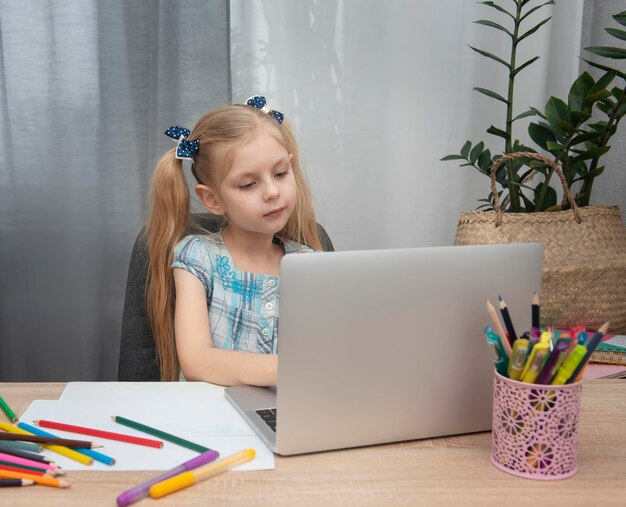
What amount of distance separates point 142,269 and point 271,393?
1.56ft

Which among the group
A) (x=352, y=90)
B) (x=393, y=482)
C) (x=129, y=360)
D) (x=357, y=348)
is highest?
(x=352, y=90)

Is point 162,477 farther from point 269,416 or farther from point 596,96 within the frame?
point 596,96

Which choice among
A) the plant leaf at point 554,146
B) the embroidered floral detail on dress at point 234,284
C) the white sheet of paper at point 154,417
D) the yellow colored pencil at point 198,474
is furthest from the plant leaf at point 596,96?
the yellow colored pencil at point 198,474

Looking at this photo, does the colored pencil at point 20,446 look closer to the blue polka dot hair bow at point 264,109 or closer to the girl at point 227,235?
the girl at point 227,235

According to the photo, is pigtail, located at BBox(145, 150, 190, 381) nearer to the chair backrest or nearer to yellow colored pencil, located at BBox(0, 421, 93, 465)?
the chair backrest

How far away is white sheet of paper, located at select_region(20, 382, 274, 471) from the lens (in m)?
0.80

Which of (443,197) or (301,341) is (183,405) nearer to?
(301,341)

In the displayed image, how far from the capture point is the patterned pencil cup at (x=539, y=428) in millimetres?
756

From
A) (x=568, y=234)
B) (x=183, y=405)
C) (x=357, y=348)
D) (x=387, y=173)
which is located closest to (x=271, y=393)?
(x=183, y=405)

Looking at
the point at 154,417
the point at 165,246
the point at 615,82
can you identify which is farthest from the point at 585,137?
the point at 154,417

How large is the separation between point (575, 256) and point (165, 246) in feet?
2.72

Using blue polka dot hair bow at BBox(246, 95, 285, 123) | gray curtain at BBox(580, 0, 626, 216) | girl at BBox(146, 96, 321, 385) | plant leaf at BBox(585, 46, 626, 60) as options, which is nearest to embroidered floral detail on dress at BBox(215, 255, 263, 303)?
girl at BBox(146, 96, 321, 385)

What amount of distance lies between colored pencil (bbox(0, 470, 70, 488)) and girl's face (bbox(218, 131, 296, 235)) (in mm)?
664

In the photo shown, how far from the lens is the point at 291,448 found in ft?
2.65
